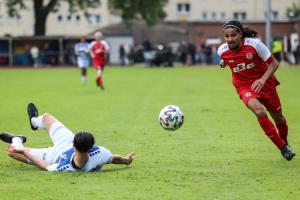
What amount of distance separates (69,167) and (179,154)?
2435mm

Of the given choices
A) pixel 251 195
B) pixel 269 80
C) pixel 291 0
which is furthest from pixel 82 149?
pixel 291 0

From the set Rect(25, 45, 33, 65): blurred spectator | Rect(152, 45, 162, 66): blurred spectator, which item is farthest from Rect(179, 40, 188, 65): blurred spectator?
Rect(25, 45, 33, 65): blurred spectator

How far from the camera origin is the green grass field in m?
7.91

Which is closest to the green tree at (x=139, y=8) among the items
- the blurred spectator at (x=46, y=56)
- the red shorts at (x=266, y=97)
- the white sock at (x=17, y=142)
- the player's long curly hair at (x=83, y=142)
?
the blurred spectator at (x=46, y=56)

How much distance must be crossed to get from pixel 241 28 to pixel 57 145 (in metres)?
2.98

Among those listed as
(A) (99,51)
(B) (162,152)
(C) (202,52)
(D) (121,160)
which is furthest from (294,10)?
(D) (121,160)

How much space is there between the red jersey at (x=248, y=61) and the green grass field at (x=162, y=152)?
1.12 metres

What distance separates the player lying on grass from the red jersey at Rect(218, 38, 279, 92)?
201 cm

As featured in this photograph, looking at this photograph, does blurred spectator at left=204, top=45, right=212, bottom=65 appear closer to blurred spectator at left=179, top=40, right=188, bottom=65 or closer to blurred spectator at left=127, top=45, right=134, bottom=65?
blurred spectator at left=179, top=40, right=188, bottom=65

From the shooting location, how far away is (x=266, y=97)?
10148mm

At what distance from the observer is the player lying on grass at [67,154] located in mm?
8586

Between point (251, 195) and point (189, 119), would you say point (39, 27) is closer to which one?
point (189, 119)

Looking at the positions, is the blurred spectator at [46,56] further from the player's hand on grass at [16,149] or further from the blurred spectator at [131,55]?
the player's hand on grass at [16,149]

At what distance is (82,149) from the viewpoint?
28.0 feet
